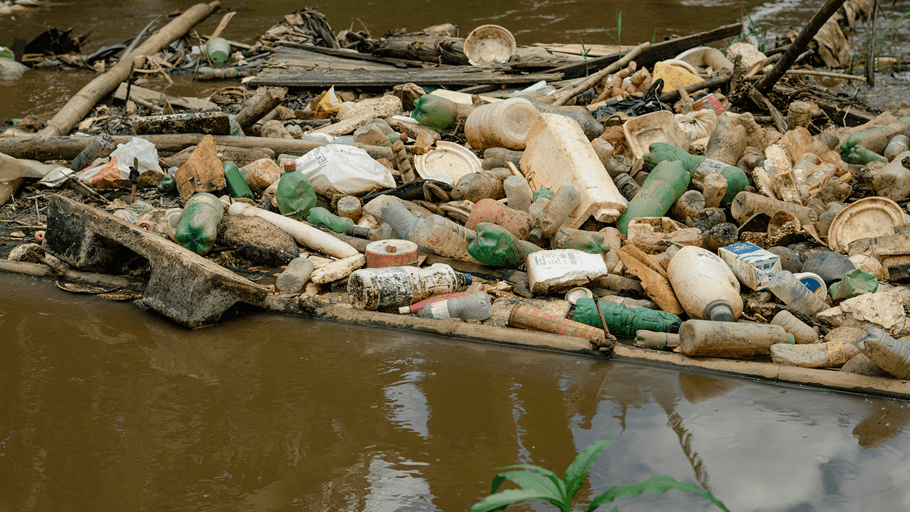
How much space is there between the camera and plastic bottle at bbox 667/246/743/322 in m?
3.24

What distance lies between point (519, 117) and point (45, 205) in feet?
13.4

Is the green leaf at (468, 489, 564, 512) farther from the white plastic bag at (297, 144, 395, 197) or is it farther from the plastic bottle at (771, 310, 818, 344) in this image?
the white plastic bag at (297, 144, 395, 197)

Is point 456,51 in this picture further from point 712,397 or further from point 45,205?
point 712,397

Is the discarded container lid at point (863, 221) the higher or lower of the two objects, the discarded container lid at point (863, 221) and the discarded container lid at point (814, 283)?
the higher

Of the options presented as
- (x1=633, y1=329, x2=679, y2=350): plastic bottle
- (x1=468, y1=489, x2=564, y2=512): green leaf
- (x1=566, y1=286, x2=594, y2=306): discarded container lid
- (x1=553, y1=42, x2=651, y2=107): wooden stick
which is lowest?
(x1=633, y1=329, x2=679, y2=350): plastic bottle

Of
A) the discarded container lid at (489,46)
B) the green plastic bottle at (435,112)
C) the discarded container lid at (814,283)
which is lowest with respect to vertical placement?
the discarded container lid at (814,283)

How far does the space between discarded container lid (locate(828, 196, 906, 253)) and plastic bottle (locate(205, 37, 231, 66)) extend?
8.99 metres

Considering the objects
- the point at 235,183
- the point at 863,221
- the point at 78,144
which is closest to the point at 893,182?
the point at 863,221

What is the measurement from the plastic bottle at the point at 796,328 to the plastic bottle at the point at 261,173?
384 centimetres

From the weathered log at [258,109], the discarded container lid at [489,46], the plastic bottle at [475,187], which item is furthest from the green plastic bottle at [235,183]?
the discarded container lid at [489,46]

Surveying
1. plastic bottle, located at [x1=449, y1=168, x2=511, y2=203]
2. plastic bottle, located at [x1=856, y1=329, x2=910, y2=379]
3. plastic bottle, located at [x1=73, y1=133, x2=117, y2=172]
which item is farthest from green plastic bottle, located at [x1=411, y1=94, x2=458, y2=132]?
plastic bottle, located at [x1=856, y1=329, x2=910, y2=379]

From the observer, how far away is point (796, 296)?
133 inches

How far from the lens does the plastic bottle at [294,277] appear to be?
381 centimetres

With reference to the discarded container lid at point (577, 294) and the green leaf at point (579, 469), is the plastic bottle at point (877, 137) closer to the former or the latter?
the discarded container lid at point (577, 294)
